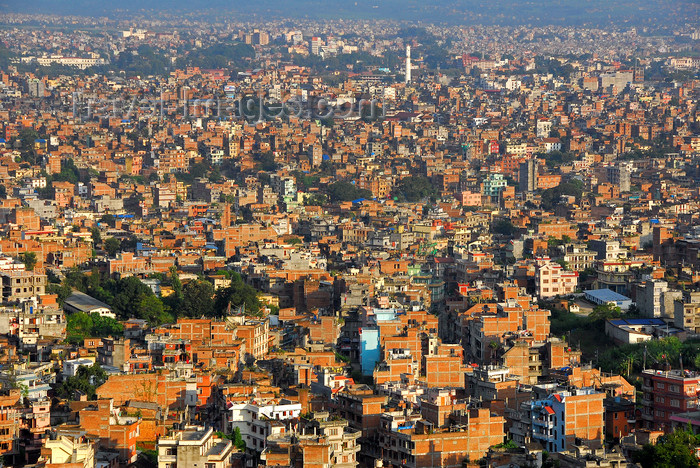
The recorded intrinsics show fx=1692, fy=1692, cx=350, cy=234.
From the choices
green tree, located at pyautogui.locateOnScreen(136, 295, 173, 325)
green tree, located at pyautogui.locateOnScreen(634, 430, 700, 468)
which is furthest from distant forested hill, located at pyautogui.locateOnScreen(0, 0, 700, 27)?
green tree, located at pyautogui.locateOnScreen(634, 430, 700, 468)

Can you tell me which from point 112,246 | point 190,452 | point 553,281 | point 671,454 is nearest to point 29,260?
point 112,246

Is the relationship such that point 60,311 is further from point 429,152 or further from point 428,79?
point 428,79

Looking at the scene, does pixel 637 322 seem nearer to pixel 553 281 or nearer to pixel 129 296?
pixel 553 281

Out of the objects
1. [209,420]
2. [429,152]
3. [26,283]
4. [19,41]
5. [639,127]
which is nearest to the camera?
[209,420]

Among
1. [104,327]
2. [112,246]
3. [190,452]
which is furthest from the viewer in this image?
[112,246]

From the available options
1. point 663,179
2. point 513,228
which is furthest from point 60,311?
point 663,179

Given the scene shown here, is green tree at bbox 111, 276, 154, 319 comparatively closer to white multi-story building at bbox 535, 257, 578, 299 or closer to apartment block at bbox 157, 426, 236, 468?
white multi-story building at bbox 535, 257, 578, 299

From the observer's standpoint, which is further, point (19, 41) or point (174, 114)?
point (19, 41)
